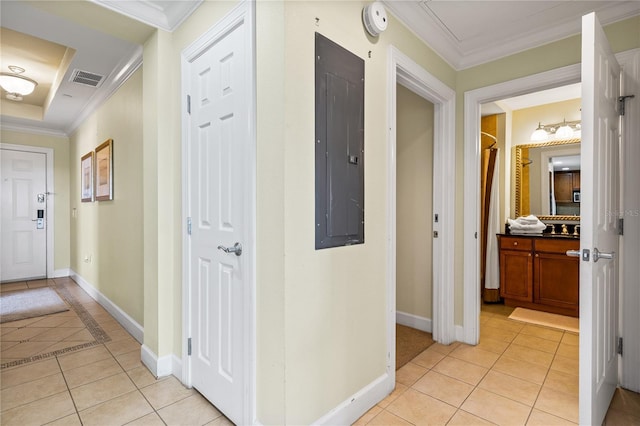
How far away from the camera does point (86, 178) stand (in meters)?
4.04

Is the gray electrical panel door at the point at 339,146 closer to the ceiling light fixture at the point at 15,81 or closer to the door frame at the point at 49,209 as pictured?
the ceiling light fixture at the point at 15,81

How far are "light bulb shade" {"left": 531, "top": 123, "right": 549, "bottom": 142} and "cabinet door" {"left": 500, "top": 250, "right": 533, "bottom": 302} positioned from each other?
4.83 feet

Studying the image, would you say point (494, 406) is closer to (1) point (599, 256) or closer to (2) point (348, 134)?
(1) point (599, 256)

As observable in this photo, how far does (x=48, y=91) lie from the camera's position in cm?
393

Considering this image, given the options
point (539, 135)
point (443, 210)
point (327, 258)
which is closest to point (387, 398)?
point (327, 258)

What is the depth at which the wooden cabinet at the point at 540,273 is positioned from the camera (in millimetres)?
3285

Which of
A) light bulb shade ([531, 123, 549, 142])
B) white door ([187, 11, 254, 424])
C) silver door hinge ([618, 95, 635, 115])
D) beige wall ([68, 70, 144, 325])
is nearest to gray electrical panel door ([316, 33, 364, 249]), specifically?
white door ([187, 11, 254, 424])

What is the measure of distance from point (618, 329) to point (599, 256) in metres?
1.05

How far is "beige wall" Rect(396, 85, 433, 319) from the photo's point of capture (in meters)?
2.91

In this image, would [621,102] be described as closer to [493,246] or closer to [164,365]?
[493,246]

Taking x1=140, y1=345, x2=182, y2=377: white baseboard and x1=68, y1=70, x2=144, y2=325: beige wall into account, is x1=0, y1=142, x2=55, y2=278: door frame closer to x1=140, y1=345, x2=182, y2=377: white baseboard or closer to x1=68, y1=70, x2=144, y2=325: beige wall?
x1=68, y1=70, x2=144, y2=325: beige wall

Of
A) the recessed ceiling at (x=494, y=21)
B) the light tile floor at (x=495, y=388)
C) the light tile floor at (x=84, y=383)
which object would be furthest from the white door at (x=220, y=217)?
the recessed ceiling at (x=494, y=21)

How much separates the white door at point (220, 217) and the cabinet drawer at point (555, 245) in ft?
11.1

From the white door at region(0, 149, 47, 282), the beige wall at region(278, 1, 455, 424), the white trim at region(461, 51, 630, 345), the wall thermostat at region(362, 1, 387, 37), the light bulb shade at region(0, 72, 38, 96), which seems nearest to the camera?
the beige wall at region(278, 1, 455, 424)
